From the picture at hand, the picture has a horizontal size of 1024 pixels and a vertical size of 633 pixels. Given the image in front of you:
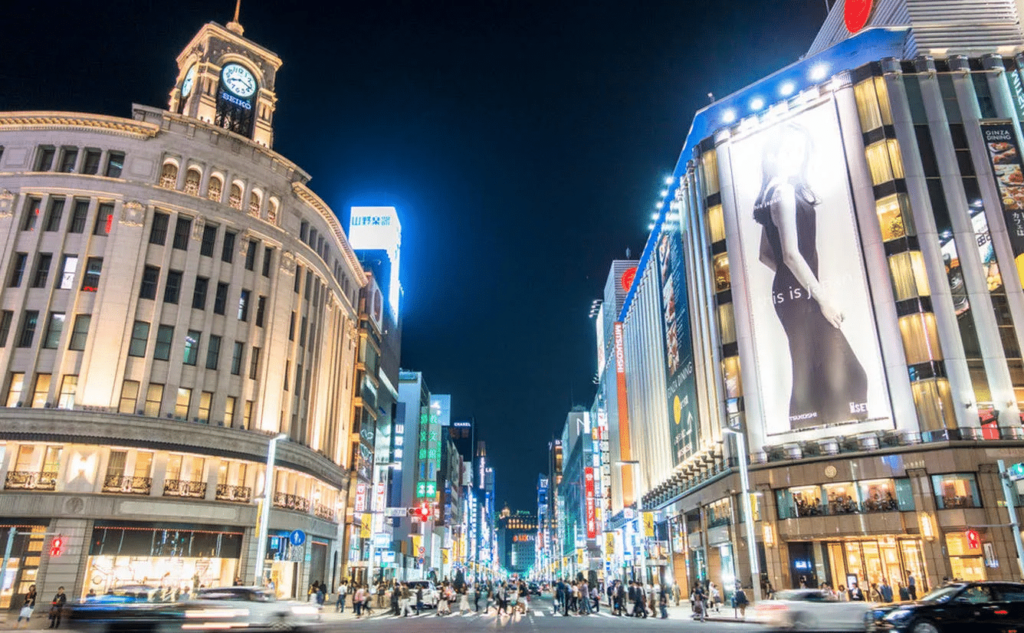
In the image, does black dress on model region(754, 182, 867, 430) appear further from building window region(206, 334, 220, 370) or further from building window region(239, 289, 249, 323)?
building window region(206, 334, 220, 370)

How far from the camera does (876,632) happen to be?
16641 mm

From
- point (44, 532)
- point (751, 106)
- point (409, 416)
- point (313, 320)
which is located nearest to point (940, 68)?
point (751, 106)

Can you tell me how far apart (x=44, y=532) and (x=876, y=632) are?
1494 inches

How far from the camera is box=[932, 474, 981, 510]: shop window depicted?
114 feet

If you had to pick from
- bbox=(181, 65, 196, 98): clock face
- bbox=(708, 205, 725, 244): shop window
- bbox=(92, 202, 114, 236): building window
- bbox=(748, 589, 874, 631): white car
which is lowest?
bbox=(748, 589, 874, 631): white car

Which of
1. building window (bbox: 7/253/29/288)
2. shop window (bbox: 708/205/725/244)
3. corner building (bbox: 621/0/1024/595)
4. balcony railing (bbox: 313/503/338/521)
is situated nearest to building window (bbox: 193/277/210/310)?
building window (bbox: 7/253/29/288)

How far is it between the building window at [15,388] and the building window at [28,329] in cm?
174

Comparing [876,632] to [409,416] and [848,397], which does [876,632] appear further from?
[409,416]

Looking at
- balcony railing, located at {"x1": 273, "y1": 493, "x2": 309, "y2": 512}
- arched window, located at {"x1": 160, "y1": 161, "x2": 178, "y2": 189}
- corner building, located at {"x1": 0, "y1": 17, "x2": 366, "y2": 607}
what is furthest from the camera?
balcony railing, located at {"x1": 273, "y1": 493, "x2": 309, "y2": 512}

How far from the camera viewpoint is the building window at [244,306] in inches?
1762

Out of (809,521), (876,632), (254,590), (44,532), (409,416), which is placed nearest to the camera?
(876,632)

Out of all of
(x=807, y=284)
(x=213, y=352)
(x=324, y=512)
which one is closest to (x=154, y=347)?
(x=213, y=352)

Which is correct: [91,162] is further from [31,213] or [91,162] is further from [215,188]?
[215,188]

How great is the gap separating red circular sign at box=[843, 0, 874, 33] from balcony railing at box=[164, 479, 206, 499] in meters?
56.0
